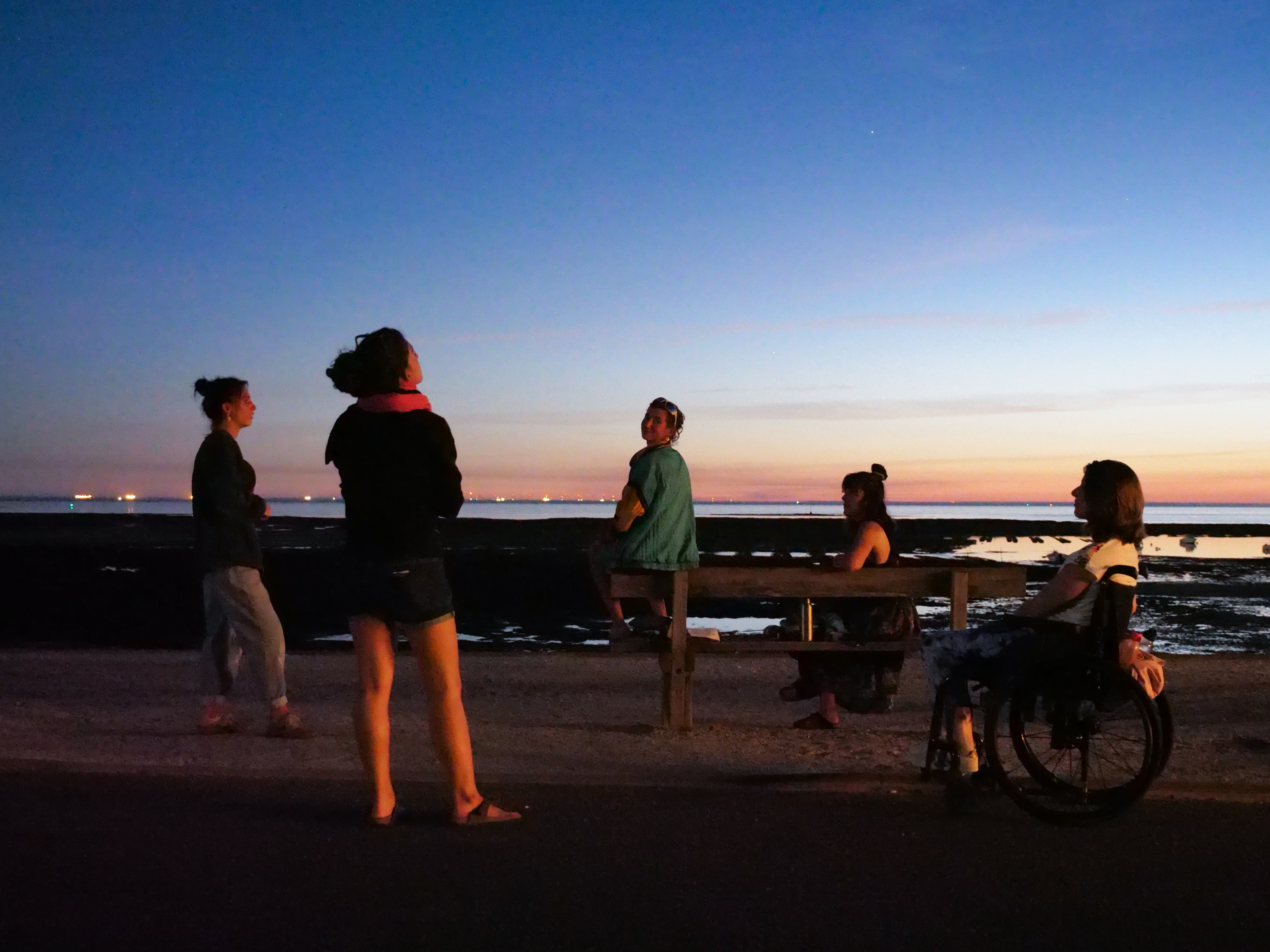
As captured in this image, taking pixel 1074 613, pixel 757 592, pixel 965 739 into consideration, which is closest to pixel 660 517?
pixel 757 592

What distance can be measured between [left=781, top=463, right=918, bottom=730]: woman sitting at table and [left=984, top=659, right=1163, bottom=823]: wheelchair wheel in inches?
68.7

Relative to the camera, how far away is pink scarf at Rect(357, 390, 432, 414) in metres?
4.84

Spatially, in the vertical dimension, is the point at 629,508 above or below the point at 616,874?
above

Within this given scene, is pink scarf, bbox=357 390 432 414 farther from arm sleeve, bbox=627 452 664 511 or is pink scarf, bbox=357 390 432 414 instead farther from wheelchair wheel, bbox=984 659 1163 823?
wheelchair wheel, bbox=984 659 1163 823

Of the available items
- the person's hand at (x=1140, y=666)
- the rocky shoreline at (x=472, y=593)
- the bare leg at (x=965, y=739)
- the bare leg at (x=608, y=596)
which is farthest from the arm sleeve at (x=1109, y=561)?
the bare leg at (x=608, y=596)

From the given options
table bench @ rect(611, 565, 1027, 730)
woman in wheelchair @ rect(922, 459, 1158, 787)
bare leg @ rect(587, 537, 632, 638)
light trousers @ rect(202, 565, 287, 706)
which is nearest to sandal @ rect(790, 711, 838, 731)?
table bench @ rect(611, 565, 1027, 730)

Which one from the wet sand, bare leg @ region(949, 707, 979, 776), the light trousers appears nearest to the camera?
bare leg @ region(949, 707, 979, 776)

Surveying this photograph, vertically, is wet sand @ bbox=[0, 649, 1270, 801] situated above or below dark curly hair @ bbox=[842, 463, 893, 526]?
below

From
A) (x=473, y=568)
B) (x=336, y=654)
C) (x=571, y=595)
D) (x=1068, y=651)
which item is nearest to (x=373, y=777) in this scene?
(x=1068, y=651)

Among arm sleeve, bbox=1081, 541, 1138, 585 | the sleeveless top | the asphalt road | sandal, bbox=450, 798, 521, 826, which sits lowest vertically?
the asphalt road

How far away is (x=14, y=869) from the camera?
4.36 metres

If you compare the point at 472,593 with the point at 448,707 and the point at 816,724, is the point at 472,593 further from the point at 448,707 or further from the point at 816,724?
the point at 448,707

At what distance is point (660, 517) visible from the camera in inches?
281

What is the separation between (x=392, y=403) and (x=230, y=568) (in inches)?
104
